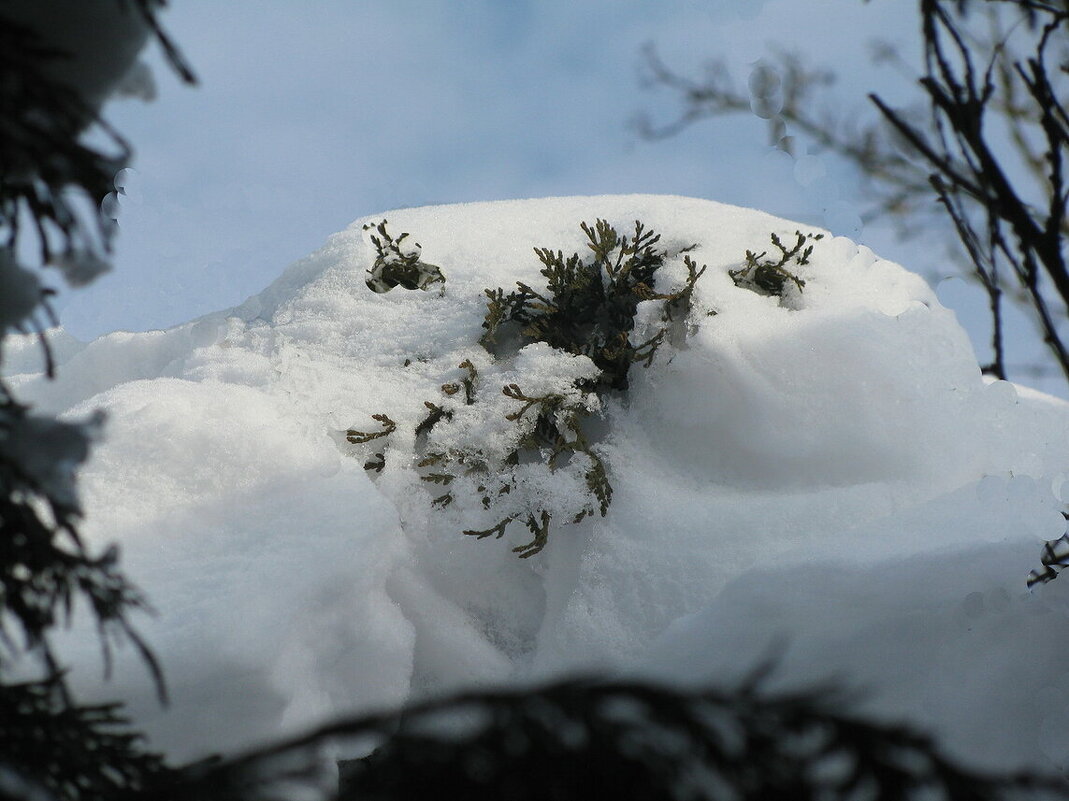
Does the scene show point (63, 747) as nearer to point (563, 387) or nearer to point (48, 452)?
point (48, 452)

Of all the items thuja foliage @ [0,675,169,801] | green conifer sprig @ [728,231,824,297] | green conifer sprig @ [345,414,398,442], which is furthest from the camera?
green conifer sprig @ [728,231,824,297]

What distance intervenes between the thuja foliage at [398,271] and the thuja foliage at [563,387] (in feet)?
1.57

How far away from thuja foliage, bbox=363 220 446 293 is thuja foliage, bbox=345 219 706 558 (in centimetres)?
48

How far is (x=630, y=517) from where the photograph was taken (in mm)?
3178

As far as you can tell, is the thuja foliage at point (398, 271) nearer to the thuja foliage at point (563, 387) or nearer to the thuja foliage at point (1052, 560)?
the thuja foliage at point (563, 387)

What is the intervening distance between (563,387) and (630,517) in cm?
65

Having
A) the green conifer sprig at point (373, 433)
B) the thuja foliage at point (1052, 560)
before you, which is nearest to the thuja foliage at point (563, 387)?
the green conifer sprig at point (373, 433)

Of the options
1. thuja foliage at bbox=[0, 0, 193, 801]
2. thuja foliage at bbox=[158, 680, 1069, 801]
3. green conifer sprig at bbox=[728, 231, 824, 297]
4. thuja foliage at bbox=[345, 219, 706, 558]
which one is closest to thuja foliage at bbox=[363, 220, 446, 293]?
thuja foliage at bbox=[345, 219, 706, 558]

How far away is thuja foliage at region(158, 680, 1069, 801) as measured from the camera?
910 mm

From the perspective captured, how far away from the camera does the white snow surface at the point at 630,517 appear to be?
2.41 m

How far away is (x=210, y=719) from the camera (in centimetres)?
220

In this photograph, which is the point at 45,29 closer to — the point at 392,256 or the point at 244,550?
the point at 244,550

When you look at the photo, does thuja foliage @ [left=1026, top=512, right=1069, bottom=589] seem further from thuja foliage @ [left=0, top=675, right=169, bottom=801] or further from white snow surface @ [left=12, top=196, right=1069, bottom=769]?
thuja foliage @ [left=0, top=675, right=169, bottom=801]

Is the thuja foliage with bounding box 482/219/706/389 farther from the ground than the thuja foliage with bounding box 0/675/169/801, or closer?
farther from the ground
